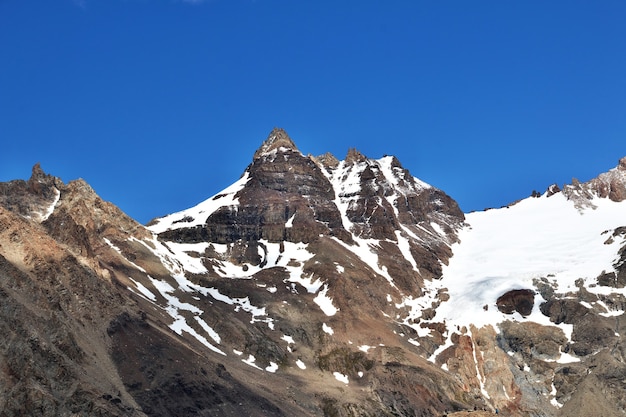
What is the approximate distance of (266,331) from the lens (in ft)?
477

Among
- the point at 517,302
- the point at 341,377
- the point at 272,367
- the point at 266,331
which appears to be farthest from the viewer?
the point at 517,302

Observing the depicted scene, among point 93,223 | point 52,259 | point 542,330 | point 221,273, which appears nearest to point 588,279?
point 542,330

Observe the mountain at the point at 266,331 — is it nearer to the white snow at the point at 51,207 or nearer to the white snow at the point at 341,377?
the white snow at the point at 341,377

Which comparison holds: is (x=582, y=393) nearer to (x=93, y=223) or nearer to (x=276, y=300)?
(x=276, y=300)

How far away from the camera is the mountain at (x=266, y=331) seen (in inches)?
3684

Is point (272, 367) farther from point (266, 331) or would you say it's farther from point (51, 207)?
point (51, 207)

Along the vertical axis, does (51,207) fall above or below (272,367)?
above

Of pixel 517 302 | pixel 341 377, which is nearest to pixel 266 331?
pixel 341 377

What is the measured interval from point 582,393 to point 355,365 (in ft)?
158

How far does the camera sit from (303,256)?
197m

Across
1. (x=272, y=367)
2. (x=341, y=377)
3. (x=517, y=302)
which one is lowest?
(x=272, y=367)

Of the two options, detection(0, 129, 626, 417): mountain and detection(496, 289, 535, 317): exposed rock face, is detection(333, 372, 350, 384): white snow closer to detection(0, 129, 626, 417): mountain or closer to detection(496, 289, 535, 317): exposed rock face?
detection(0, 129, 626, 417): mountain

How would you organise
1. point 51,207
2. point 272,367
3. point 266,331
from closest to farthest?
point 272,367 < point 266,331 < point 51,207

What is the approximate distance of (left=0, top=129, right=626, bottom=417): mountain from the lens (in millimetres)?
93562
